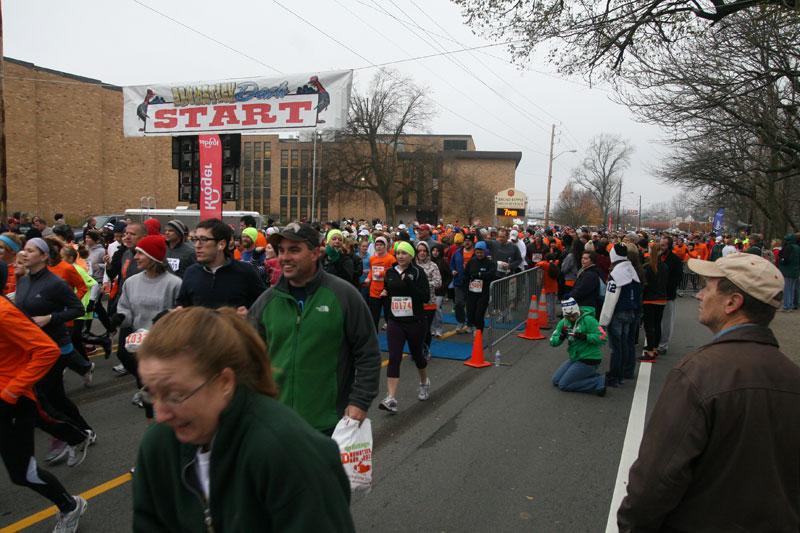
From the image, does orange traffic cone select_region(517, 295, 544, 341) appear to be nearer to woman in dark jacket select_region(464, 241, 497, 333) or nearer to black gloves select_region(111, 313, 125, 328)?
woman in dark jacket select_region(464, 241, 497, 333)

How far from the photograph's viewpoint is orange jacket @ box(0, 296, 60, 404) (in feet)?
10.7

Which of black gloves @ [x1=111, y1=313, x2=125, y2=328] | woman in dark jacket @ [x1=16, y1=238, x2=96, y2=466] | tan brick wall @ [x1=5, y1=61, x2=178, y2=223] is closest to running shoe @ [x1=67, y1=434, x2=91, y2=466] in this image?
woman in dark jacket @ [x1=16, y1=238, x2=96, y2=466]

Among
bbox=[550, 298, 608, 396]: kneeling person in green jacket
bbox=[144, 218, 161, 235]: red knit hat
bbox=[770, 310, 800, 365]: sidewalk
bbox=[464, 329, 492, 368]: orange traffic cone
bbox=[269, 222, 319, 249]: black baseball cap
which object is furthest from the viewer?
bbox=[770, 310, 800, 365]: sidewalk

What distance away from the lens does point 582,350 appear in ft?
22.6

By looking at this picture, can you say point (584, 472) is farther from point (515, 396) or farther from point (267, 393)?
point (267, 393)

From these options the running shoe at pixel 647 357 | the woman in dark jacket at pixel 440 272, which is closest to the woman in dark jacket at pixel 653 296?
the running shoe at pixel 647 357

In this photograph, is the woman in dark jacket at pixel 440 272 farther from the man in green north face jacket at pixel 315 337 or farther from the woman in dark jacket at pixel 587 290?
the man in green north face jacket at pixel 315 337

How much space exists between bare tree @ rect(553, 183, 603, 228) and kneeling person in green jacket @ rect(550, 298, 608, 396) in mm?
69270

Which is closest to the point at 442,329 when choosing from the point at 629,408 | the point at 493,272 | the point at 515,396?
the point at 493,272

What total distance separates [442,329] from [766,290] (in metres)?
9.38

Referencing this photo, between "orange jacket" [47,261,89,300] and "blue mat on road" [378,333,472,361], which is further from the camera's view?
"blue mat on road" [378,333,472,361]

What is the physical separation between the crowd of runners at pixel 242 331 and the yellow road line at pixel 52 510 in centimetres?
44

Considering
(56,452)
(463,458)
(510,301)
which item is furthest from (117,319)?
(510,301)

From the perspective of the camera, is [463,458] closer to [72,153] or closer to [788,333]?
[788,333]
